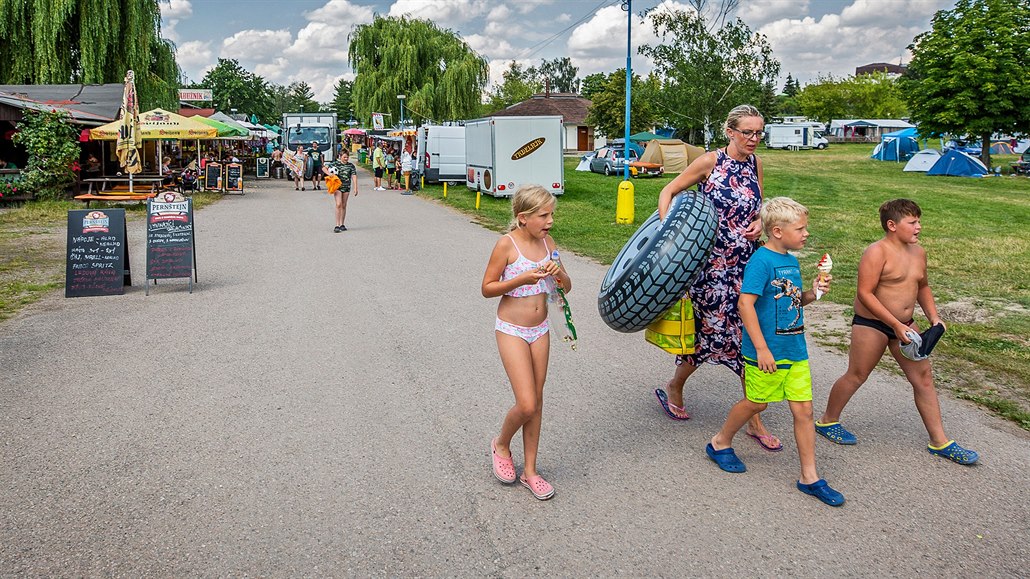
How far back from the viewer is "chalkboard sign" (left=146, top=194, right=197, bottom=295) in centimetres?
924

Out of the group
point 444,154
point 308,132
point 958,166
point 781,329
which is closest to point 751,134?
point 781,329

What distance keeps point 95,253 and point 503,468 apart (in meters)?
7.00

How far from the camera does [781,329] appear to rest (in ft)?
12.7

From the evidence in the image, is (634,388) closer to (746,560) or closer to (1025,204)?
(746,560)

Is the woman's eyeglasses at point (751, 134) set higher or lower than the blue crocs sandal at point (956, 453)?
higher

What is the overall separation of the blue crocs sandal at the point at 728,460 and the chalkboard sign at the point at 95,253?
24.3 ft

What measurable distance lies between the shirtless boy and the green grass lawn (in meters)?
1.00

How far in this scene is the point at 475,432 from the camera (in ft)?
15.6

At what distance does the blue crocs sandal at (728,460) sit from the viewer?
4160mm

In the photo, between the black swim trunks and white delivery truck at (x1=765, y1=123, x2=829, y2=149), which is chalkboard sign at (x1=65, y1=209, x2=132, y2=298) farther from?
white delivery truck at (x1=765, y1=123, x2=829, y2=149)

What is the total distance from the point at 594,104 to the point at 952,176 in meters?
32.7

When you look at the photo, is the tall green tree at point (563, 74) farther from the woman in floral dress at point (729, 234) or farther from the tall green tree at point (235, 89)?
the woman in floral dress at point (729, 234)

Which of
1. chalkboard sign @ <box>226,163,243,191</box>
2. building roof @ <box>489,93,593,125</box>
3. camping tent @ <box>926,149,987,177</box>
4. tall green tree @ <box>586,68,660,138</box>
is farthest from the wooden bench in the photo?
building roof @ <box>489,93,593,125</box>

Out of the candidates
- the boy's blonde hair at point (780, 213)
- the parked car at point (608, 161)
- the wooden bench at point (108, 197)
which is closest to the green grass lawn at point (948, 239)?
the parked car at point (608, 161)
